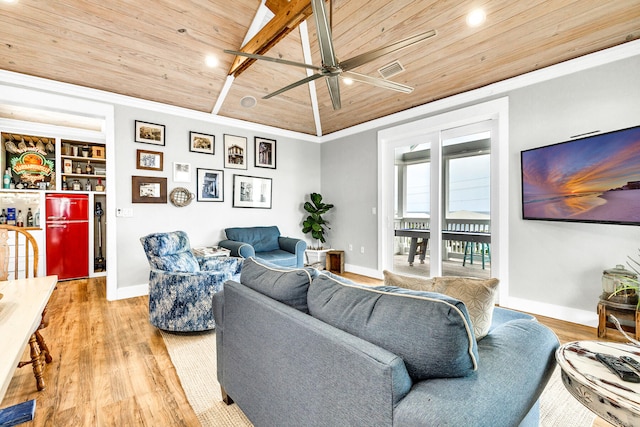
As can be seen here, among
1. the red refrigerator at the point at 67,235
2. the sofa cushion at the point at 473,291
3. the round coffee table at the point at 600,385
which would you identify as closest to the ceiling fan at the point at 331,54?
the sofa cushion at the point at 473,291

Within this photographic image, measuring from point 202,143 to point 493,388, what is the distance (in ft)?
15.5

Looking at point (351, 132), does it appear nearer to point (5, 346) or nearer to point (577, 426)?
point (577, 426)

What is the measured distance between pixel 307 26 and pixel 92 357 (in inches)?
155

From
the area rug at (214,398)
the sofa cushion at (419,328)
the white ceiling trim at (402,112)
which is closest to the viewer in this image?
the sofa cushion at (419,328)

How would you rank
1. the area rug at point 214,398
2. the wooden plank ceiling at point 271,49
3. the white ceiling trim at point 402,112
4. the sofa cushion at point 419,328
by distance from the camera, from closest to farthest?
the sofa cushion at point 419,328 → the area rug at point 214,398 → the wooden plank ceiling at point 271,49 → the white ceiling trim at point 402,112

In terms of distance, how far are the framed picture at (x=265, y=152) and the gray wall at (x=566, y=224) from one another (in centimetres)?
352

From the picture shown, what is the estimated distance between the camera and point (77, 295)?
4070mm

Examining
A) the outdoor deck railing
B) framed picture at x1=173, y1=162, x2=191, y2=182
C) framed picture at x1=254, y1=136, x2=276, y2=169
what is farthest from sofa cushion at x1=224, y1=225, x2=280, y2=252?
the outdoor deck railing

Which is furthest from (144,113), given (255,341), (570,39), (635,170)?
(635,170)

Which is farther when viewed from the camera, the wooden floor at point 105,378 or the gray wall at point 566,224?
the gray wall at point 566,224

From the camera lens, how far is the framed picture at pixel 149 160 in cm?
407

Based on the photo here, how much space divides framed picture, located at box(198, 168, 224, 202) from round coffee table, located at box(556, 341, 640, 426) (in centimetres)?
453

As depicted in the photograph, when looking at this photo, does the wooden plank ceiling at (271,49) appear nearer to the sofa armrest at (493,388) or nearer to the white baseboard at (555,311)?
the white baseboard at (555,311)

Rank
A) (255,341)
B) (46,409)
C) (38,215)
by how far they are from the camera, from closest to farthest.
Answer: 1. (255,341)
2. (46,409)
3. (38,215)
